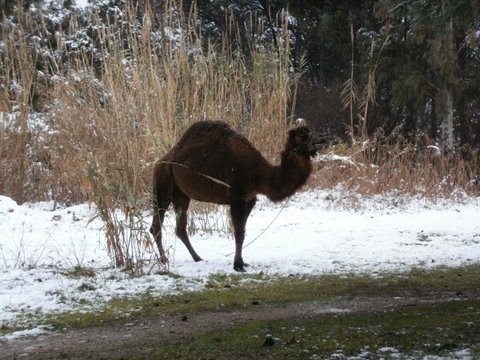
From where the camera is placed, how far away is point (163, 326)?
14.5 ft

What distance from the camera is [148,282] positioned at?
→ 5.78 m

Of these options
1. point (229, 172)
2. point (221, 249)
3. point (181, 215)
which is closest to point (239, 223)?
point (229, 172)

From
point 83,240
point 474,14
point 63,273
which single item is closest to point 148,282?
point 63,273

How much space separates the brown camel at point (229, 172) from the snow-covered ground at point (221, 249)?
1.80 feet

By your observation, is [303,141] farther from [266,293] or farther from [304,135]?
[266,293]

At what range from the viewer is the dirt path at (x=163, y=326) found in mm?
3963

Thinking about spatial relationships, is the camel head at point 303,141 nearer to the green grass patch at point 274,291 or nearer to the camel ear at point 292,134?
the camel ear at point 292,134

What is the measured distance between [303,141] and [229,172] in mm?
740

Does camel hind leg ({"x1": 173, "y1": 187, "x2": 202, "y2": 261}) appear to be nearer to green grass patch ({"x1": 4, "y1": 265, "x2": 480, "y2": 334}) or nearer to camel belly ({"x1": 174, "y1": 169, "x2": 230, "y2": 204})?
camel belly ({"x1": 174, "y1": 169, "x2": 230, "y2": 204})

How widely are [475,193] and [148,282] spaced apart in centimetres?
987

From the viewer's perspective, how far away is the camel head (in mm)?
6312

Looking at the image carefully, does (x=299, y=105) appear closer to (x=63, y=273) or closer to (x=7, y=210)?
(x=7, y=210)

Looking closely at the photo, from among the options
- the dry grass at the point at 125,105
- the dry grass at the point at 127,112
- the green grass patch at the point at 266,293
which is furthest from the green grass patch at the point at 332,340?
the dry grass at the point at 125,105

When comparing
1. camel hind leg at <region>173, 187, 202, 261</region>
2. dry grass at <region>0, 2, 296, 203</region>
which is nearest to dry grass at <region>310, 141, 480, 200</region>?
dry grass at <region>0, 2, 296, 203</region>
